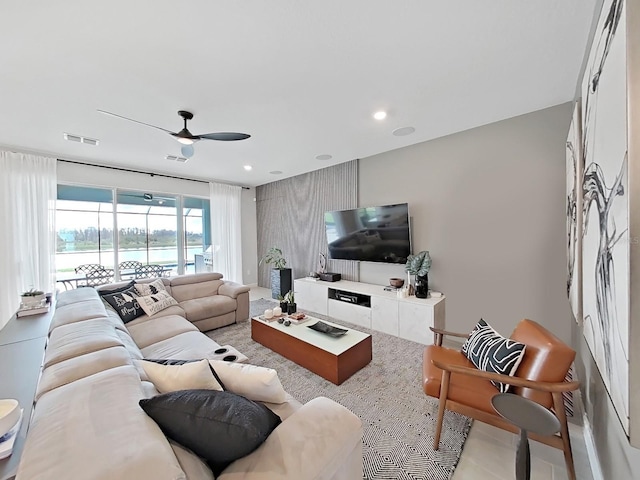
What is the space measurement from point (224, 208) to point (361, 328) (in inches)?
159

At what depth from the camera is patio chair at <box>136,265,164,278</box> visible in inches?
200

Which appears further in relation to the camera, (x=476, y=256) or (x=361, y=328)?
(x=361, y=328)

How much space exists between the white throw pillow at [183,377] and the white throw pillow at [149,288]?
2.34 m

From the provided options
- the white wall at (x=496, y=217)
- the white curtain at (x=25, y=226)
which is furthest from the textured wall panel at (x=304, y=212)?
the white curtain at (x=25, y=226)

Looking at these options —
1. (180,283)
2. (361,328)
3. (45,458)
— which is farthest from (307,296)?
(45,458)

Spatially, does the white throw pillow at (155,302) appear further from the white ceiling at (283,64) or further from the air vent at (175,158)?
the air vent at (175,158)

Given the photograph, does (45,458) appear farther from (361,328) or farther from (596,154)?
(361,328)

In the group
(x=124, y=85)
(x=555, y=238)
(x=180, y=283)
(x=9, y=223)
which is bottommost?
(x=180, y=283)

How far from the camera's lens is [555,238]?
2674 mm

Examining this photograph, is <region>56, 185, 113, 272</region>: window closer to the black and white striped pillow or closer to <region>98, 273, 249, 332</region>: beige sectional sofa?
<region>98, 273, 249, 332</region>: beige sectional sofa

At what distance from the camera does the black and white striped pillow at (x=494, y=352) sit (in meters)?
→ 1.62

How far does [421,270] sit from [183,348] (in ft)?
9.11

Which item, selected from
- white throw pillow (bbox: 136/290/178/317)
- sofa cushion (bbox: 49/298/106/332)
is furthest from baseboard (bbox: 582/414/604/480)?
white throw pillow (bbox: 136/290/178/317)

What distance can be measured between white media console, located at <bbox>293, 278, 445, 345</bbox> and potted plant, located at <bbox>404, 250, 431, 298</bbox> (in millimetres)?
104
